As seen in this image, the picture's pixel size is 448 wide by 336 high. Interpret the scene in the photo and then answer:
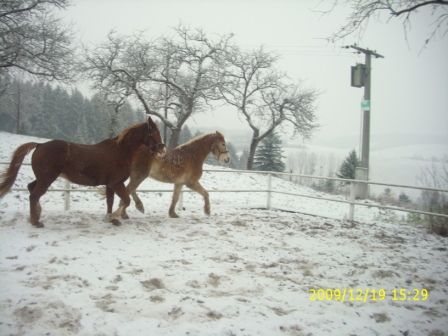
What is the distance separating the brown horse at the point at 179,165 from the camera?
614cm

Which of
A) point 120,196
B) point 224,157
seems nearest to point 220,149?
point 224,157

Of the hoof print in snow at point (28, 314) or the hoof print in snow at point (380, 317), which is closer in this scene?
the hoof print in snow at point (28, 314)

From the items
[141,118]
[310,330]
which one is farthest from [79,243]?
[141,118]

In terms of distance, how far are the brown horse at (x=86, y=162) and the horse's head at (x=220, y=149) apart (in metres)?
1.52

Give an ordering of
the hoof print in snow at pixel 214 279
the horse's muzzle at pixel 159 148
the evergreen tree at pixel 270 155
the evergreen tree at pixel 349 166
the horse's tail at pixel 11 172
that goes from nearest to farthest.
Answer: the hoof print in snow at pixel 214 279, the horse's tail at pixel 11 172, the horse's muzzle at pixel 159 148, the evergreen tree at pixel 349 166, the evergreen tree at pixel 270 155

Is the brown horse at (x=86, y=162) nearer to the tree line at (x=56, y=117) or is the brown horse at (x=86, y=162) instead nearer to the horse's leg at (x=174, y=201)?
the horse's leg at (x=174, y=201)

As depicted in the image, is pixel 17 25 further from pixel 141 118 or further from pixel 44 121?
pixel 44 121

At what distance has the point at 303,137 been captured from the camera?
2320 centimetres

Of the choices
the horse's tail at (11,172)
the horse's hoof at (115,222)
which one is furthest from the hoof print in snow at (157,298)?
the horse's tail at (11,172)

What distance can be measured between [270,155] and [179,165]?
21.8 metres

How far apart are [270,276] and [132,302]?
5.51 ft

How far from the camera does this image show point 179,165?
6465 mm

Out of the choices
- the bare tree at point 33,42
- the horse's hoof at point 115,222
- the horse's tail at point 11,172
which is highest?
the bare tree at point 33,42

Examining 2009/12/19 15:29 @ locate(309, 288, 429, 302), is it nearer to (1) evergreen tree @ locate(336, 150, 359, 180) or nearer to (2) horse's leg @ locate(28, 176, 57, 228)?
(2) horse's leg @ locate(28, 176, 57, 228)
